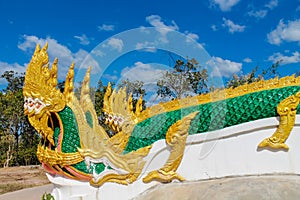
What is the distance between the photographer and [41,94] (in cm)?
473

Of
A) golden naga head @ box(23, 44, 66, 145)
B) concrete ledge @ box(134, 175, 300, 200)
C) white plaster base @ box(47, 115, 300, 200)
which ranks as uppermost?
golden naga head @ box(23, 44, 66, 145)

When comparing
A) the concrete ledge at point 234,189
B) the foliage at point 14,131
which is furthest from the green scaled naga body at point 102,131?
the foliage at point 14,131

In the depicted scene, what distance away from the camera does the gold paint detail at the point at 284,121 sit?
14.6ft

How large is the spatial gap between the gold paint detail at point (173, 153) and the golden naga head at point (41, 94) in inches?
68.0

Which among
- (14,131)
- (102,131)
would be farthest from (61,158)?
(14,131)

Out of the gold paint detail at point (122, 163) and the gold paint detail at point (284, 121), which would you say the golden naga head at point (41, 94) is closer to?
the gold paint detail at point (122, 163)

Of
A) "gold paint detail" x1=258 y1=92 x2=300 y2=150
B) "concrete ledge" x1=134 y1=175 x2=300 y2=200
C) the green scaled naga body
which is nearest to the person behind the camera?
"concrete ledge" x1=134 y1=175 x2=300 y2=200

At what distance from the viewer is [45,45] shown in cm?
493

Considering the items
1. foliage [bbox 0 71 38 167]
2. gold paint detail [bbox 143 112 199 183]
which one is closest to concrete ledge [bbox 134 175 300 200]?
gold paint detail [bbox 143 112 199 183]

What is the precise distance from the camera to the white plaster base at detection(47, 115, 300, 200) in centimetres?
451

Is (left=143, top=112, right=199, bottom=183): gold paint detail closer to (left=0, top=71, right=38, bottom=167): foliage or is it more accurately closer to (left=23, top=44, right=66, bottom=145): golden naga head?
(left=23, top=44, right=66, bottom=145): golden naga head

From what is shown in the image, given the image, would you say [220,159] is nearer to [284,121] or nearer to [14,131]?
[284,121]

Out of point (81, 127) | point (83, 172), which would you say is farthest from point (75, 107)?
point (83, 172)

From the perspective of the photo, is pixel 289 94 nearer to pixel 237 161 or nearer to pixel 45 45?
pixel 237 161
